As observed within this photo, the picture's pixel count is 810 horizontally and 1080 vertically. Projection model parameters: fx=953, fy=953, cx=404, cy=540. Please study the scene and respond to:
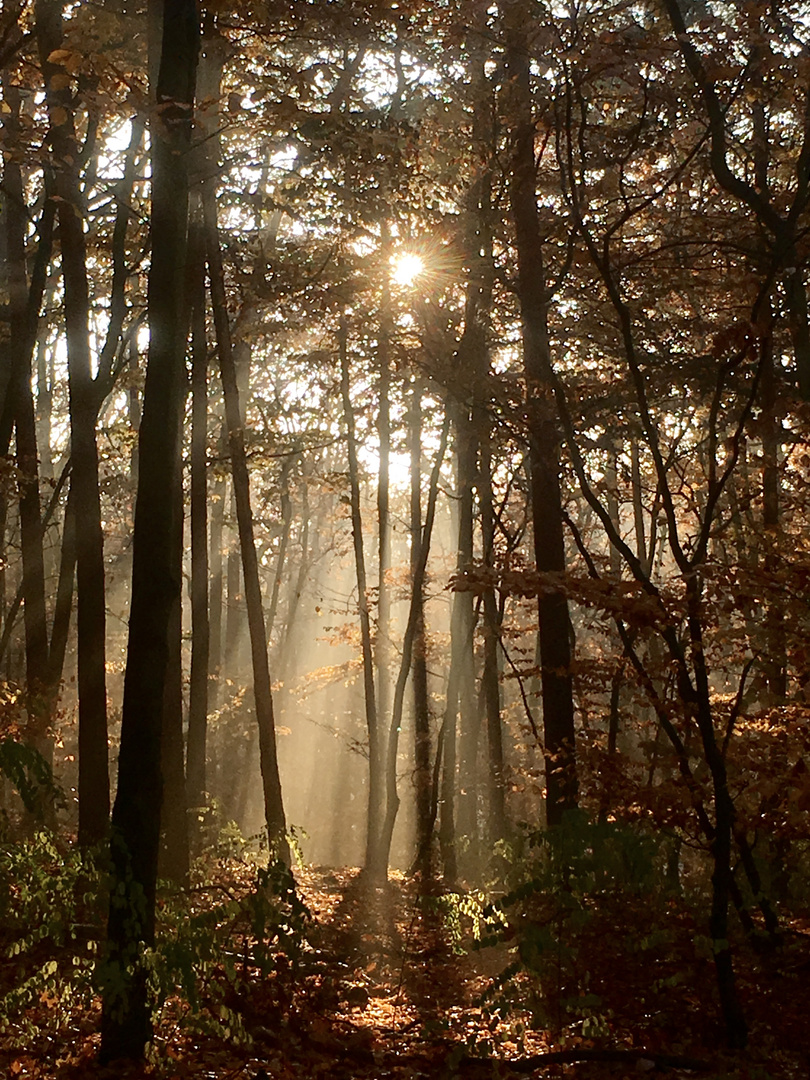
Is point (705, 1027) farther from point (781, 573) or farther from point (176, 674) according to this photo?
point (176, 674)

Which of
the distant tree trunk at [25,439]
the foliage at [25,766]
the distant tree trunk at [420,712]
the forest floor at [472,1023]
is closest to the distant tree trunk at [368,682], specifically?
the distant tree trunk at [420,712]

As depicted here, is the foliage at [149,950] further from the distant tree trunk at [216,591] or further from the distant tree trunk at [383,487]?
the distant tree trunk at [216,591]

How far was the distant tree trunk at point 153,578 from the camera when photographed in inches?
217

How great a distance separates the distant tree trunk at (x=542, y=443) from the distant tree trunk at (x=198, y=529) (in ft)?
13.5

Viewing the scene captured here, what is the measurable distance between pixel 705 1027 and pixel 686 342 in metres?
9.35

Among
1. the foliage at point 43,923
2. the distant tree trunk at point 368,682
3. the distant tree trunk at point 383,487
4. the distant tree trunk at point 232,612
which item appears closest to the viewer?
the foliage at point 43,923

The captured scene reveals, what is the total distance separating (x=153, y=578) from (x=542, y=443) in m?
5.37

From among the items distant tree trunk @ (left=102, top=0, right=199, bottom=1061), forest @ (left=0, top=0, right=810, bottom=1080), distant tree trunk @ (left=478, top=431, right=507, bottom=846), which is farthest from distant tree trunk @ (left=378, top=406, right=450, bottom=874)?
distant tree trunk @ (left=102, top=0, right=199, bottom=1061)

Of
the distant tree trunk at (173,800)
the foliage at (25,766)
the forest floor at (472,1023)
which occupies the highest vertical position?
the foliage at (25,766)

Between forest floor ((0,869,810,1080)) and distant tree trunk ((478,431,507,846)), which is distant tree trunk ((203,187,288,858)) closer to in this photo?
forest floor ((0,869,810,1080))

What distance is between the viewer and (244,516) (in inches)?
515

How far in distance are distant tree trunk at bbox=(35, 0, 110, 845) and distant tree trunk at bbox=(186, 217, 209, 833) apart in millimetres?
2470

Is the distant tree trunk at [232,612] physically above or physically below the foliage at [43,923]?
above

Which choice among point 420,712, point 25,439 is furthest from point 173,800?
point 420,712
